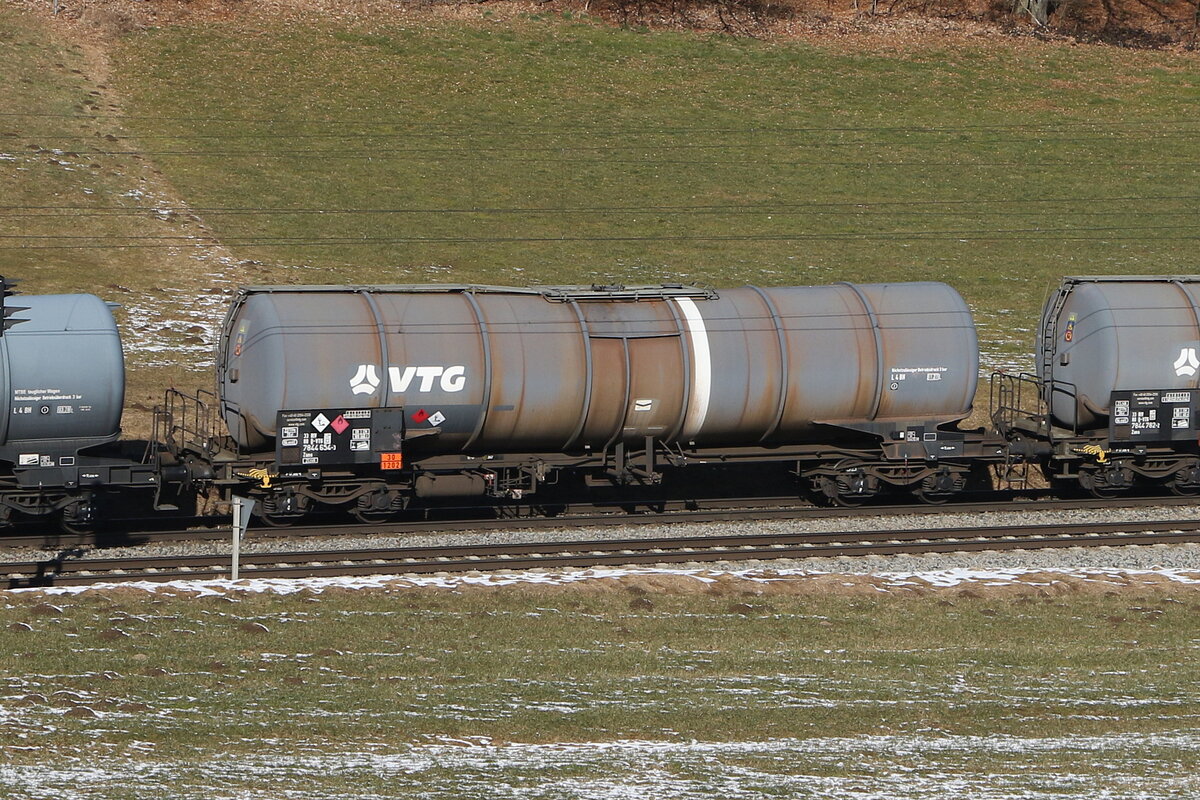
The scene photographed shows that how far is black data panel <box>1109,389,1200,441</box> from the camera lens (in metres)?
26.8

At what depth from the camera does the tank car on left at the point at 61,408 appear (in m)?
22.5

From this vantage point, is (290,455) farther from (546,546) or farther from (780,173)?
(780,173)

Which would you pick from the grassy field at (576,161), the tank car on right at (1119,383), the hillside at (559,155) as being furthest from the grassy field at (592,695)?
the grassy field at (576,161)

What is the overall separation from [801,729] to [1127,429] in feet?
45.2

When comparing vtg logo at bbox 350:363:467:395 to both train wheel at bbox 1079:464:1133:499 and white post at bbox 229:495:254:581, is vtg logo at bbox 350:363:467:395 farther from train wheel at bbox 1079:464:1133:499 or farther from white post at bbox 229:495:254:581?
train wheel at bbox 1079:464:1133:499

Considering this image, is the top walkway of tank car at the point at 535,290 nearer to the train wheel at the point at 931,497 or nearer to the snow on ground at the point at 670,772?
the train wheel at the point at 931,497

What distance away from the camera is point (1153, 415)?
88.4ft

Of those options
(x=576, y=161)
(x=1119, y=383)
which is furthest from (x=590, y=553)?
(x=576, y=161)

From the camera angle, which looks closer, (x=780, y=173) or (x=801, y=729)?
(x=801, y=729)

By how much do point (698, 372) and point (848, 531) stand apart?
12.8 ft

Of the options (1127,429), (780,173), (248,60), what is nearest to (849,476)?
(1127,429)

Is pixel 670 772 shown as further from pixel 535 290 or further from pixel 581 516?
pixel 535 290

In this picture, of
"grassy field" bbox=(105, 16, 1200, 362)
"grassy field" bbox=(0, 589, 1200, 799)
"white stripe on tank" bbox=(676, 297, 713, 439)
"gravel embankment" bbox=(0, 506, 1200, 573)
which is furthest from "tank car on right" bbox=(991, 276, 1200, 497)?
"grassy field" bbox=(105, 16, 1200, 362)

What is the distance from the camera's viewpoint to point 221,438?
997 inches
